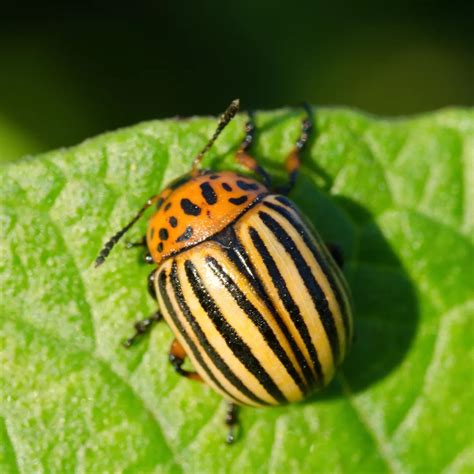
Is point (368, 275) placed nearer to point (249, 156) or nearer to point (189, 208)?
point (249, 156)

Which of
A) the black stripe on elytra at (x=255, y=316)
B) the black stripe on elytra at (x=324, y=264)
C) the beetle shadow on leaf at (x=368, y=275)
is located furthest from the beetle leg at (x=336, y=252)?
the black stripe on elytra at (x=255, y=316)

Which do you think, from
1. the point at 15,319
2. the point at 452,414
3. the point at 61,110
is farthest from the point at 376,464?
the point at 61,110

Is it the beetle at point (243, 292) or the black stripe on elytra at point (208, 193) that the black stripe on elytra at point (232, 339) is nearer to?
the beetle at point (243, 292)

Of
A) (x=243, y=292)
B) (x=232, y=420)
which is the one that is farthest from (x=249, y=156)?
(x=232, y=420)

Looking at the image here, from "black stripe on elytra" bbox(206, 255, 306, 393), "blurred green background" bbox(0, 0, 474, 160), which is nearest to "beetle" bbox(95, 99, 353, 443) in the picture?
"black stripe on elytra" bbox(206, 255, 306, 393)

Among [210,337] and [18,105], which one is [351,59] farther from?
[210,337]

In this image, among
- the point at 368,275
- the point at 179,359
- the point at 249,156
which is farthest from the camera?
the point at 368,275

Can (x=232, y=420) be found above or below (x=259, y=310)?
below

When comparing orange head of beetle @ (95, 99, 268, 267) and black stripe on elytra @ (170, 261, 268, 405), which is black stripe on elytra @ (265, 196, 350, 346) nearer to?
orange head of beetle @ (95, 99, 268, 267)
